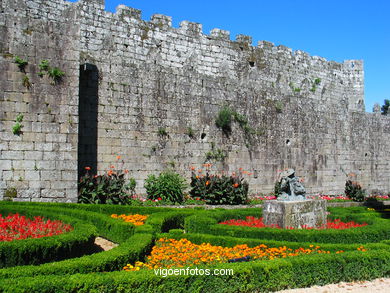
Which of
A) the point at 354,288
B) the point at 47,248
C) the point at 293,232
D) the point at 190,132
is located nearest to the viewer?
the point at 47,248

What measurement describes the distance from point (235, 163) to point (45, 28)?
970 cm

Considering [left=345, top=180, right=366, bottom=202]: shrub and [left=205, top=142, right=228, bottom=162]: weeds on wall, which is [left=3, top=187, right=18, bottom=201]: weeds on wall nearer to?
[left=205, top=142, right=228, bottom=162]: weeds on wall

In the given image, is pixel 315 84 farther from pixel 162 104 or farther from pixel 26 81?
pixel 26 81

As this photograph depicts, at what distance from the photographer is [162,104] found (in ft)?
54.6

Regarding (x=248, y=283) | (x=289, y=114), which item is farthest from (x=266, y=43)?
(x=248, y=283)

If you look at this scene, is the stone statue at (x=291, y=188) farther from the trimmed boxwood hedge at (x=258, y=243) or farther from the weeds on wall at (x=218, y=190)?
the weeds on wall at (x=218, y=190)

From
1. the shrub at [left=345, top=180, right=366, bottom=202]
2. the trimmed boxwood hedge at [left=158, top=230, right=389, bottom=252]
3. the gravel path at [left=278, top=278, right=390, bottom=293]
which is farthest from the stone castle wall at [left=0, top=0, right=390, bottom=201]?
the gravel path at [left=278, top=278, right=390, bottom=293]

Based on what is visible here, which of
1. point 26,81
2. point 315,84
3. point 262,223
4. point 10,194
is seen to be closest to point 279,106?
point 315,84

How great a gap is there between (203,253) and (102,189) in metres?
6.17

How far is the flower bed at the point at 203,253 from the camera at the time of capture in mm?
7328

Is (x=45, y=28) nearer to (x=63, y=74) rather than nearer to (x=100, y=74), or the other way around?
(x=63, y=74)

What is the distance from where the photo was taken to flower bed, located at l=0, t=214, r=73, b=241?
767 centimetres

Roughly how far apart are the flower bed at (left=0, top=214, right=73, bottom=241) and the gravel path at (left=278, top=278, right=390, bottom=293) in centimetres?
420

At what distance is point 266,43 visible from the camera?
68.6ft
